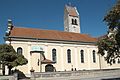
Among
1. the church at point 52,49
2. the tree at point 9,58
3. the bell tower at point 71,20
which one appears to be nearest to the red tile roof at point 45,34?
the church at point 52,49

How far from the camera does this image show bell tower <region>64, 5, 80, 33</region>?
7731 centimetres

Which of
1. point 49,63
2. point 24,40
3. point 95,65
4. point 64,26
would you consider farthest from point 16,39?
point 64,26

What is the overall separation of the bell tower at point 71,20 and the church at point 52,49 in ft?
63.1

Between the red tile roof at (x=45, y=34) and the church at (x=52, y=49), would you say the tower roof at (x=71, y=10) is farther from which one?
the red tile roof at (x=45, y=34)

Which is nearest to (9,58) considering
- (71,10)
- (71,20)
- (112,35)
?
(112,35)

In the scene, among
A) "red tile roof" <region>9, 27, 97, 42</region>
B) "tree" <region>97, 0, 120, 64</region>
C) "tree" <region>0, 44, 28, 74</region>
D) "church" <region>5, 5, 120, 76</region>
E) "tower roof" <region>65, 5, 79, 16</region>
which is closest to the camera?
"tree" <region>97, 0, 120, 64</region>

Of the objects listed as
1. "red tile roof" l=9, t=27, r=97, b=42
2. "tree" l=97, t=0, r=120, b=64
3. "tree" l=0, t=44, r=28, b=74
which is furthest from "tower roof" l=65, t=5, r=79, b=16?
"tree" l=97, t=0, r=120, b=64

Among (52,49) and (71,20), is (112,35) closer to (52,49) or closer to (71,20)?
(52,49)

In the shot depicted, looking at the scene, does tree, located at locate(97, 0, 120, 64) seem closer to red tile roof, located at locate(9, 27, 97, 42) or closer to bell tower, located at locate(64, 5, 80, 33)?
red tile roof, located at locate(9, 27, 97, 42)

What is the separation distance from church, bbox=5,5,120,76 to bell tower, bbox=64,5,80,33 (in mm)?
19227

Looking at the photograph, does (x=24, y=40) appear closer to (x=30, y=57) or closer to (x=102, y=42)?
(x=30, y=57)

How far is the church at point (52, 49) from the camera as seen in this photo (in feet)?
144

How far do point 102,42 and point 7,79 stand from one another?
43.9ft

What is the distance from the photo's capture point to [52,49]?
48031mm
